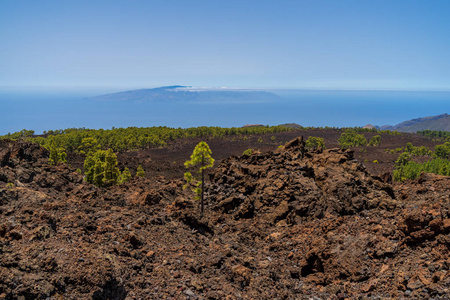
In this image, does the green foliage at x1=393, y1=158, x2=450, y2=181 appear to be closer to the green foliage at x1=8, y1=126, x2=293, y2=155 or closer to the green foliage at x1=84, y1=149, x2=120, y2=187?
the green foliage at x1=84, y1=149, x2=120, y2=187

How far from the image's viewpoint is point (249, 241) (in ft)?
58.6

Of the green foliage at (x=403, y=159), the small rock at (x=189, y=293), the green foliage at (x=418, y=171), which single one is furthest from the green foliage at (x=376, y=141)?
the small rock at (x=189, y=293)

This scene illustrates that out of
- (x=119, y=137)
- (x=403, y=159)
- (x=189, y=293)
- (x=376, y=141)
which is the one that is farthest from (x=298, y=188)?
(x=376, y=141)

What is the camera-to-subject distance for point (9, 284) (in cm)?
853

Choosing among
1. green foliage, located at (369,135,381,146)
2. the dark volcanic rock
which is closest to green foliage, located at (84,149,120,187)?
the dark volcanic rock

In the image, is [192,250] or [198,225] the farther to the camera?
[198,225]

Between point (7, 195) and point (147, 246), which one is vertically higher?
point (7, 195)

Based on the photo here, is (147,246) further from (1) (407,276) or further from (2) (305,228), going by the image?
(1) (407,276)

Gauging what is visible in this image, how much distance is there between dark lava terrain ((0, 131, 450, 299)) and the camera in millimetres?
10359

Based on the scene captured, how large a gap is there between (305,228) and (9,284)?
47.1 feet

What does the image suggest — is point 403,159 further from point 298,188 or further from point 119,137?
point 119,137

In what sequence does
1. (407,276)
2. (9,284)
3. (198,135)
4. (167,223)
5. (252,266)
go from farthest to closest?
(198,135)
(167,223)
(252,266)
(407,276)
(9,284)

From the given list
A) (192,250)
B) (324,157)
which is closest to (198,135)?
(324,157)

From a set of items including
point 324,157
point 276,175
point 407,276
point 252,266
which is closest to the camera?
point 407,276
